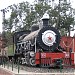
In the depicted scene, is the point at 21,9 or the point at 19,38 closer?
the point at 19,38

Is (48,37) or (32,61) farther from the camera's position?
A: (32,61)

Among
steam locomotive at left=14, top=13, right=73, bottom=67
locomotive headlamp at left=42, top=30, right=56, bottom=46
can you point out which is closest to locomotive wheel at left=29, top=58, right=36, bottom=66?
steam locomotive at left=14, top=13, right=73, bottom=67

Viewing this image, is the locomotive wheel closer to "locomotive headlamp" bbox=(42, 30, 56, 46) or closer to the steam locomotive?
the steam locomotive

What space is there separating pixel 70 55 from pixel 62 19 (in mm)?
31092

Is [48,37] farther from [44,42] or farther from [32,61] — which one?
[32,61]

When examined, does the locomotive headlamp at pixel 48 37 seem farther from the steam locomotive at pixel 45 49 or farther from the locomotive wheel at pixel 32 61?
the locomotive wheel at pixel 32 61

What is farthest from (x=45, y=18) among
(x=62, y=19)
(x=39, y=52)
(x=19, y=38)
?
(x=62, y=19)

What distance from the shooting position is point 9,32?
180 ft

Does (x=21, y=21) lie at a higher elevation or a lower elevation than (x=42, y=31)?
higher

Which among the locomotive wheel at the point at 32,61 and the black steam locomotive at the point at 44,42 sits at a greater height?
the black steam locomotive at the point at 44,42

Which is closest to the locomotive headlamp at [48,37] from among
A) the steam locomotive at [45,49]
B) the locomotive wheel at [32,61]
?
the steam locomotive at [45,49]

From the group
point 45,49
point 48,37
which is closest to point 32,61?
point 45,49

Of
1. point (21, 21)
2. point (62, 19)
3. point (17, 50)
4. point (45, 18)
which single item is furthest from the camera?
point (21, 21)

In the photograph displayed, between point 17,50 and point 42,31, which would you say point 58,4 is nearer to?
point 17,50
